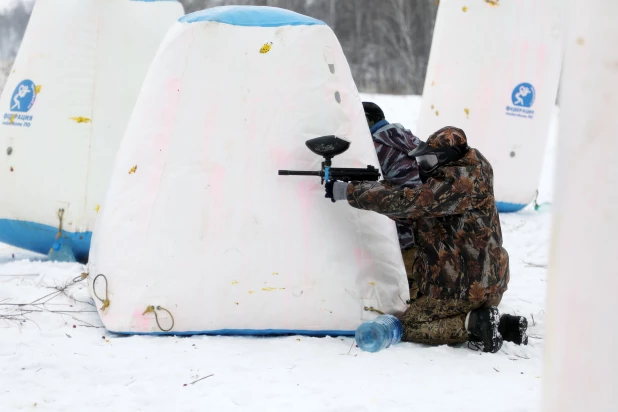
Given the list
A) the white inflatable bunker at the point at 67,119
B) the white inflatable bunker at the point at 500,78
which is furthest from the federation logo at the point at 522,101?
the white inflatable bunker at the point at 67,119

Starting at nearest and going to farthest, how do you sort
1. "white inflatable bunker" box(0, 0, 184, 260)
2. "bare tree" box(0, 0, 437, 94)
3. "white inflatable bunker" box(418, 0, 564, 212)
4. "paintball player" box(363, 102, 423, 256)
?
"paintball player" box(363, 102, 423, 256)
"white inflatable bunker" box(0, 0, 184, 260)
"white inflatable bunker" box(418, 0, 564, 212)
"bare tree" box(0, 0, 437, 94)

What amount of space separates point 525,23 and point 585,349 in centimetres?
712

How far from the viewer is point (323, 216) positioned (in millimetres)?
3477

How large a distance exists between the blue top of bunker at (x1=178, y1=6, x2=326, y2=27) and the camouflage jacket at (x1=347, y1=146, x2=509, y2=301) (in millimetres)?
868

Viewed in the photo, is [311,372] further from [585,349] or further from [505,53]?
[505,53]

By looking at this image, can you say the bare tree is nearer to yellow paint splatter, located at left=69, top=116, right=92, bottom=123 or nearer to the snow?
yellow paint splatter, located at left=69, top=116, right=92, bottom=123

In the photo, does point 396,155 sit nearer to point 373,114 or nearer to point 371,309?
point 373,114

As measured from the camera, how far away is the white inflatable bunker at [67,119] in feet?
16.9

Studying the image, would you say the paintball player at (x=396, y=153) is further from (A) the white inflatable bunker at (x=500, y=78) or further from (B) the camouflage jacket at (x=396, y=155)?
(A) the white inflatable bunker at (x=500, y=78)

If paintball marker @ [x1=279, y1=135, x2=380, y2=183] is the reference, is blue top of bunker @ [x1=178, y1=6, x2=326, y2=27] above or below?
above

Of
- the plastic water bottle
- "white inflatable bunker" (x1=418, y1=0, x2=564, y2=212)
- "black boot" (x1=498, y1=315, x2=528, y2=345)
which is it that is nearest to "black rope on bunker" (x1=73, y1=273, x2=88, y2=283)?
the plastic water bottle

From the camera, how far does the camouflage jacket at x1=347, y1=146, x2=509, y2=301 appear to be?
326 cm

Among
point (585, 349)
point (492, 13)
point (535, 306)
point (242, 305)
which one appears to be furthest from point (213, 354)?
point (492, 13)

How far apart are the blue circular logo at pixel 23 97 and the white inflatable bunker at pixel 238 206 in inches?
79.7
